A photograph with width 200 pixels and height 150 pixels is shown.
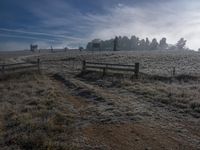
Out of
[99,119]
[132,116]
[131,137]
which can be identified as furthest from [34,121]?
[132,116]

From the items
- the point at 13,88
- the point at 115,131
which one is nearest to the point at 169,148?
the point at 115,131

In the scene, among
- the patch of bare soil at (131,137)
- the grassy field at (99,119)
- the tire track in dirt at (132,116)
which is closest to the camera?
the patch of bare soil at (131,137)

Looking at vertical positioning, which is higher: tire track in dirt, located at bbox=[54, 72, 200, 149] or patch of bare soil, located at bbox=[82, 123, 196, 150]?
tire track in dirt, located at bbox=[54, 72, 200, 149]

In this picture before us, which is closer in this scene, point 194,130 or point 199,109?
point 194,130

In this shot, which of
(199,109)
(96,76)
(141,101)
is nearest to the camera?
(199,109)

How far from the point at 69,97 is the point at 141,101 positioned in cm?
414

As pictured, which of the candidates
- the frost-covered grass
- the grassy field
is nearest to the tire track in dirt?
the grassy field

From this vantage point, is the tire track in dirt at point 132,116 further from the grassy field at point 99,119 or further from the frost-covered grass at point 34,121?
the frost-covered grass at point 34,121

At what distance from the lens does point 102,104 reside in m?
11.9

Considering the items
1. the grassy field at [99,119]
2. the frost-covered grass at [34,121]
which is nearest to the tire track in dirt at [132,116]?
the grassy field at [99,119]

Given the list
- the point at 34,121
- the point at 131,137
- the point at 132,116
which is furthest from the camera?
the point at 132,116

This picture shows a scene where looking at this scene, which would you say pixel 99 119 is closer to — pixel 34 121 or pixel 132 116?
pixel 132 116

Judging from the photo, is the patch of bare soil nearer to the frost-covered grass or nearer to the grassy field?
the grassy field

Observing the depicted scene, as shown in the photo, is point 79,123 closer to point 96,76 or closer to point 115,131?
point 115,131
